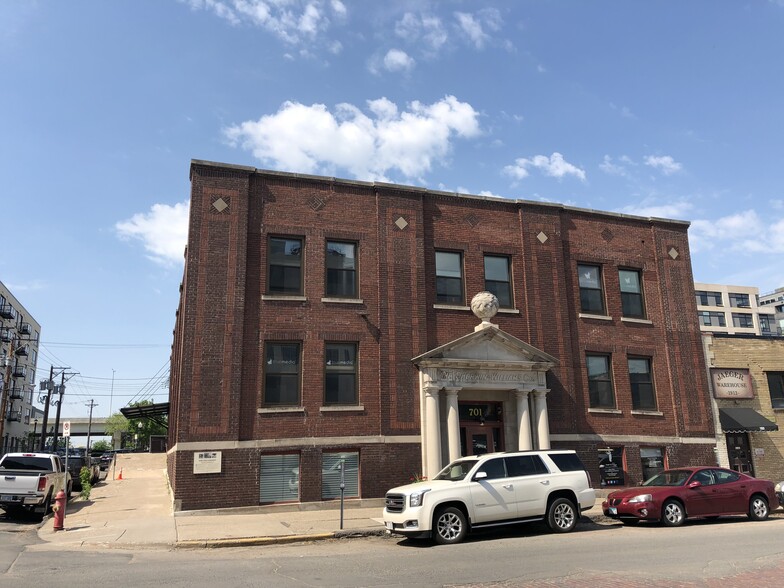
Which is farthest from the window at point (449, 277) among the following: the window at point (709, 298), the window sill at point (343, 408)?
the window at point (709, 298)

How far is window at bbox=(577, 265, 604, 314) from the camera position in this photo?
898 inches

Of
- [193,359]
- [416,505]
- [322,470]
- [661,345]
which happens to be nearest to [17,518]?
[193,359]

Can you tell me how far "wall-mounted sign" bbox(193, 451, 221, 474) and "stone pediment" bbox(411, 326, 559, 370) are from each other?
631cm

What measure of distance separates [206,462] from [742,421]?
1832 cm

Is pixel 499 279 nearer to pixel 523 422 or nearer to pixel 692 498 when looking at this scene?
pixel 523 422

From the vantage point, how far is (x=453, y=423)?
744 inches

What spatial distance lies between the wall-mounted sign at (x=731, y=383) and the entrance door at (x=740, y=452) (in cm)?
146

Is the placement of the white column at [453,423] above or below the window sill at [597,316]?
below

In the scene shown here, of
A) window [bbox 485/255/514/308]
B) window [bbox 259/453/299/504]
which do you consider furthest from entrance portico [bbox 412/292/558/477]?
window [bbox 259/453/299/504]

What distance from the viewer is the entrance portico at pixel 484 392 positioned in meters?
19.0

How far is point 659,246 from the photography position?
951 inches

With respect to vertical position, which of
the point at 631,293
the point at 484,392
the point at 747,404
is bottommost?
the point at 747,404

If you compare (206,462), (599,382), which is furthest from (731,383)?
(206,462)

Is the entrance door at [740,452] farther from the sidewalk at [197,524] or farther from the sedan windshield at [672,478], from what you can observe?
the sedan windshield at [672,478]
